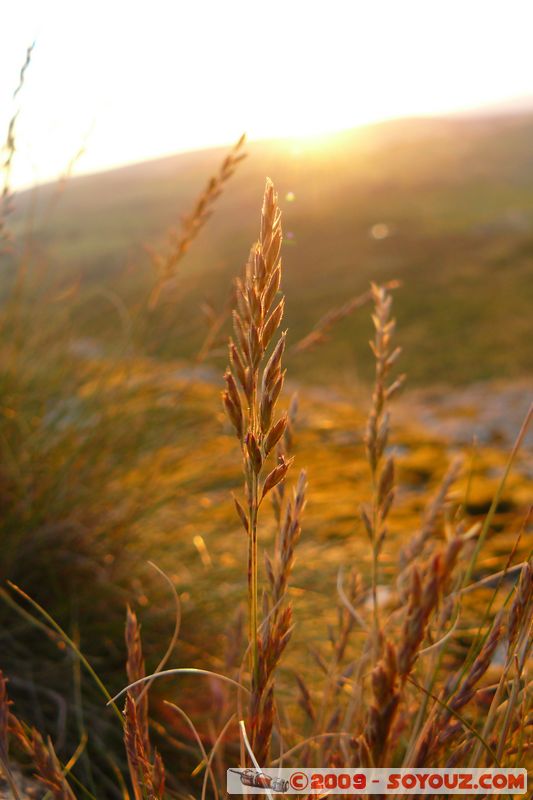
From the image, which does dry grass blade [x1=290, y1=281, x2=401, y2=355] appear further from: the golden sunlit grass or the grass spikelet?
the grass spikelet

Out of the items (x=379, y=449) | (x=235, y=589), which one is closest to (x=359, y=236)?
(x=235, y=589)

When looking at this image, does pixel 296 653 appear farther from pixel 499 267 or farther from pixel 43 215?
pixel 499 267

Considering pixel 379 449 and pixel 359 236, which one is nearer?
pixel 379 449

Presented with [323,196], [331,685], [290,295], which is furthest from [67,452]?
[323,196]

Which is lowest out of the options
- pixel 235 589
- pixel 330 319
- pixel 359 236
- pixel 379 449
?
pixel 235 589

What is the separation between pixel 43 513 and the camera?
206 cm

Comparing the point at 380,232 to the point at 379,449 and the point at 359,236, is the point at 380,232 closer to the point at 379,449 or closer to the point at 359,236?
the point at 359,236

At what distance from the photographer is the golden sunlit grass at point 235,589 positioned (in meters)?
0.71

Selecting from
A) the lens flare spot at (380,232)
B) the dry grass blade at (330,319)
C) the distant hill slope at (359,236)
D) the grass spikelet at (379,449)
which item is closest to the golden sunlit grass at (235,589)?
the grass spikelet at (379,449)

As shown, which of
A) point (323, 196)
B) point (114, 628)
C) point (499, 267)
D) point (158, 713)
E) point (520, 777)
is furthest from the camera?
point (323, 196)

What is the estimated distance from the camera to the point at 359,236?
25594 millimetres

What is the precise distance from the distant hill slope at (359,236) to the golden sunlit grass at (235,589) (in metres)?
0.36

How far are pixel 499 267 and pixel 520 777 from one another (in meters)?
16.0

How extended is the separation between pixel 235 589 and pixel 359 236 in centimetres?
2480
